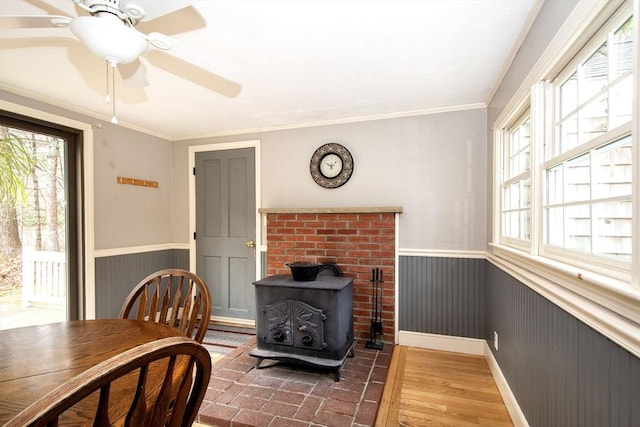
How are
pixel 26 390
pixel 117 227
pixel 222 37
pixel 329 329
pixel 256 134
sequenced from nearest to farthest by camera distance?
pixel 26 390 < pixel 222 37 < pixel 329 329 < pixel 117 227 < pixel 256 134

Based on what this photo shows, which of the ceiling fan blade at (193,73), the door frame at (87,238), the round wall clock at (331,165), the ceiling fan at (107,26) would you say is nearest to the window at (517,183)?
the round wall clock at (331,165)

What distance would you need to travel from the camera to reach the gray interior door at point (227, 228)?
12.1 feet

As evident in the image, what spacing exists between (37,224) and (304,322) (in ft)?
8.31

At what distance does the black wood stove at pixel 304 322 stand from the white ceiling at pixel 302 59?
164cm

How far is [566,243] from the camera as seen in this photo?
1.40m

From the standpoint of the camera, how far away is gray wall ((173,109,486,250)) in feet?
9.45

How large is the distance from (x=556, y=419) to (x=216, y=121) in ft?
11.8

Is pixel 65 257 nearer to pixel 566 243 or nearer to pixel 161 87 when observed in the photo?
pixel 161 87

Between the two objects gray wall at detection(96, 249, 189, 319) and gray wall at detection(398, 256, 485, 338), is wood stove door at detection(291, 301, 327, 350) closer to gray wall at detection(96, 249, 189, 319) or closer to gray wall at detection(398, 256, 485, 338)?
gray wall at detection(398, 256, 485, 338)

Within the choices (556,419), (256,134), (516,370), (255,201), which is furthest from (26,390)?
(256,134)

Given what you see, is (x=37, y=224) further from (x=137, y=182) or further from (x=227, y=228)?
(x=227, y=228)

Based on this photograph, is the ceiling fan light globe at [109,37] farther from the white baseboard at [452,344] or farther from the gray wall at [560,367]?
the white baseboard at [452,344]

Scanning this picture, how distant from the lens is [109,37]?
1192mm

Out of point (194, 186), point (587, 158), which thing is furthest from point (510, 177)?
point (194, 186)
